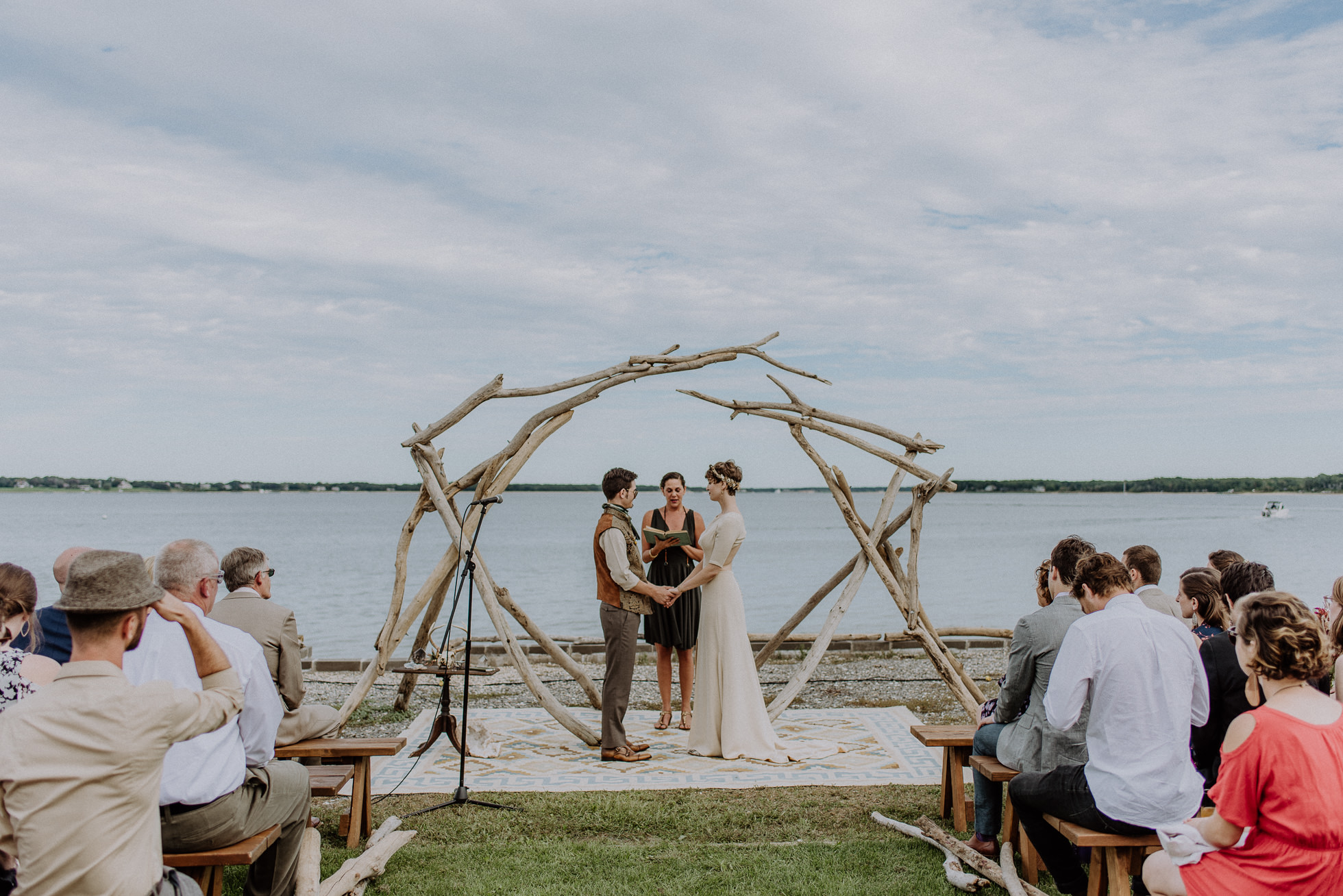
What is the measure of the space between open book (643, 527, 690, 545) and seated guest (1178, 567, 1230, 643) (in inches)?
153

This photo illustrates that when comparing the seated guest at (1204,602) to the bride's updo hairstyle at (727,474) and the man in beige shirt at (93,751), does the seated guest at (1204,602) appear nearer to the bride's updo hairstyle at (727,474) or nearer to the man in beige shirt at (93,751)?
the bride's updo hairstyle at (727,474)

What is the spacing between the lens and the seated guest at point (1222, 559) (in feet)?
16.3

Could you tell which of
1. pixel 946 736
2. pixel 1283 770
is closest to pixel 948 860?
pixel 946 736

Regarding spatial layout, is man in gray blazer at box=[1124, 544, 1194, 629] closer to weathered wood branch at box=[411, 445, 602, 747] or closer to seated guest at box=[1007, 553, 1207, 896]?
seated guest at box=[1007, 553, 1207, 896]

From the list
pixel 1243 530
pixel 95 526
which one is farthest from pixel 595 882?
pixel 95 526

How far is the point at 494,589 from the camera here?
7465 mm

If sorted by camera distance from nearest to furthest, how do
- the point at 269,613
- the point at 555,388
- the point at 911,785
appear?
the point at 269,613 < the point at 911,785 < the point at 555,388

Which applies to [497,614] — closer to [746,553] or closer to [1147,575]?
[1147,575]

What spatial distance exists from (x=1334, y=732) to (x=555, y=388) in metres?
5.58

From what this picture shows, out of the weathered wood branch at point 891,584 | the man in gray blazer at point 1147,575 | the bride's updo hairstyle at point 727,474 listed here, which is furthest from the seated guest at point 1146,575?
the bride's updo hairstyle at point 727,474

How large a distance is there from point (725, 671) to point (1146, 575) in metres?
3.04

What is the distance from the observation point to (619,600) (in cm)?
690

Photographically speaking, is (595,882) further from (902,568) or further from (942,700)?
(942,700)

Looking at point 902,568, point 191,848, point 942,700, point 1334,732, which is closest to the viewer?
point 1334,732
